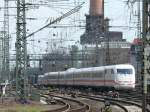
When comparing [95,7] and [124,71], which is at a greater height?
[95,7]

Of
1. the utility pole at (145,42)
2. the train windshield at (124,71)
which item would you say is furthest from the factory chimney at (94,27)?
the utility pole at (145,42)

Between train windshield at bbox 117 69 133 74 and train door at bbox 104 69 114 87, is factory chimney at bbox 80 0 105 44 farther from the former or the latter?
train windshield at bbox 117 69 133 74

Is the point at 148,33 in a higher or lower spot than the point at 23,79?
higher

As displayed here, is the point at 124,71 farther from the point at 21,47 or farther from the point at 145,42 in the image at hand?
the point at 145,42

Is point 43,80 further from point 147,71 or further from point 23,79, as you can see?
point 147,71

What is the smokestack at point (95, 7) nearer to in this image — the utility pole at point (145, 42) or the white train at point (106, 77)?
the white train at point (106, 77)

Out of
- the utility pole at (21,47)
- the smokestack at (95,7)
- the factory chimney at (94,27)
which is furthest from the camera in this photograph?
the smokestack at (95,7)

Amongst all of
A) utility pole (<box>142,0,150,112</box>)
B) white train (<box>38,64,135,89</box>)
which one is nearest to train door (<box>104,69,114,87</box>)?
white train (<box>38,64,135,89</box>)

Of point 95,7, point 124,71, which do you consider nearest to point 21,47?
point 124,71

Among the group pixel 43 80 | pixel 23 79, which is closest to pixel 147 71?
pixel 23 79

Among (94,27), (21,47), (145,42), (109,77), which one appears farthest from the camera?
(94,27)

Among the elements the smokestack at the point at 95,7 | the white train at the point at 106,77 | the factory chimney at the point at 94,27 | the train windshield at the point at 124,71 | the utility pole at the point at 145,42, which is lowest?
the white train at the point at 106,77

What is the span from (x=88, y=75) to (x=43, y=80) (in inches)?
1644

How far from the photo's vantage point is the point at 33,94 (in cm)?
4322
